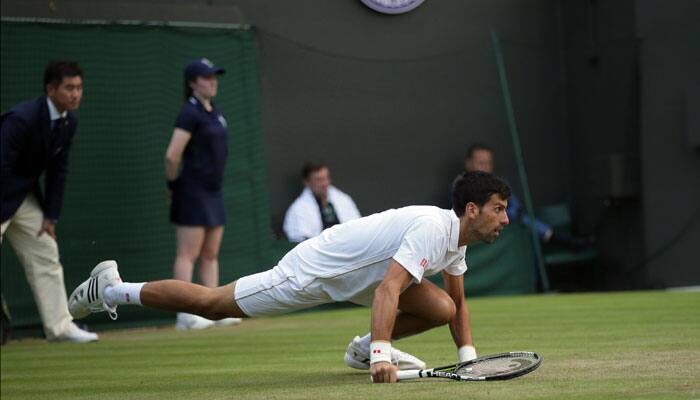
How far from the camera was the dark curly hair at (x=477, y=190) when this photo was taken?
19.2 ft

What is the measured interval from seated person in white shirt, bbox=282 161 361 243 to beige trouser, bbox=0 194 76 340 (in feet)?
10.1

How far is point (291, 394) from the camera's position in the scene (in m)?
5.60

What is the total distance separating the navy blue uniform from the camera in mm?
10289

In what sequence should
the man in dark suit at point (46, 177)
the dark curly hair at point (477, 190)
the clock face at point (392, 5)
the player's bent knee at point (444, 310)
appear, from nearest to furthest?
the dark curly hair at point (477, 190) < the player's bent knee at point (444, 310) < the man in dark suit at point (46, 177) < the clock face at point (392, 5)

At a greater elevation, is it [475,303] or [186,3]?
[186,3]

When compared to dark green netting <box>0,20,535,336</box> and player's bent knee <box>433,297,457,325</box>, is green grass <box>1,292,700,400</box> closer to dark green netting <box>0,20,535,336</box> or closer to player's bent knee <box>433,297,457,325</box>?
player's bent knee <box>433,297,457,325</box>

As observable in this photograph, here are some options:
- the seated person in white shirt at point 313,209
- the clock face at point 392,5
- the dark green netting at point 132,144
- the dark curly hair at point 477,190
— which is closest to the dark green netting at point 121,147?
the dark green netting at point 132,144

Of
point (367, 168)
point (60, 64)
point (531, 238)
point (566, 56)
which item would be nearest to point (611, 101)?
point (566, 56)

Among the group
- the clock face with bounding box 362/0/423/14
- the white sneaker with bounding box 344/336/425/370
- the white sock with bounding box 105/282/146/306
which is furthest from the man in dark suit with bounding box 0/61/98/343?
the clock face with bounding box 362/0/423/14

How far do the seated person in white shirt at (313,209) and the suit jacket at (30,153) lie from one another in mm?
3168

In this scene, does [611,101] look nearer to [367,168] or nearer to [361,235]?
[367,168]

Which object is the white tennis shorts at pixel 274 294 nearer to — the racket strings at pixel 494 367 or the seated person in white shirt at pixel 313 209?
the racket strings at pixel 494 367

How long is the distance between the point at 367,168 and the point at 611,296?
2.80m

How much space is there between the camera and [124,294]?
21.3 ft
